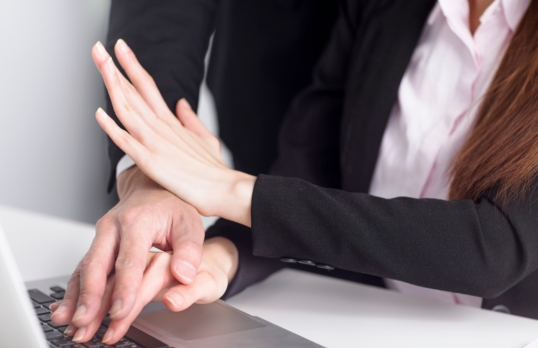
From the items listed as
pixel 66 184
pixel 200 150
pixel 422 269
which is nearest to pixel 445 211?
pixel 422 269

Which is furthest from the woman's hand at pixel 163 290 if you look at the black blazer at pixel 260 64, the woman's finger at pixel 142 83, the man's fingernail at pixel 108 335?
the black blazer at pixel 260 64

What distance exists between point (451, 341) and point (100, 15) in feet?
2.40

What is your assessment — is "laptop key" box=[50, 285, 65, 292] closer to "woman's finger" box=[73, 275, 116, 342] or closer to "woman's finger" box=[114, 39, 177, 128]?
"woman's finger" box=[73, 275, 116, 342]

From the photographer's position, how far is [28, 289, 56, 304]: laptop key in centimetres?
63

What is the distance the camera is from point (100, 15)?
949 mm

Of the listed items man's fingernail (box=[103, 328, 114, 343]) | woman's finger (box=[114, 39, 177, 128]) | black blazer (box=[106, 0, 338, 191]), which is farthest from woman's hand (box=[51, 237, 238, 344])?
black blazer (box=[106, 0, 338, 191])

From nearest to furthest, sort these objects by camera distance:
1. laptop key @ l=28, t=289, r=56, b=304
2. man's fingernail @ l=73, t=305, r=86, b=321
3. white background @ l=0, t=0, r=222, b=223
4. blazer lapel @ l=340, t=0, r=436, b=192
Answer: man's fingernail @ l=73, t=305, r=86, b=321, laptop key @ l=28, t=289, r=56, b=304, white background @ l=0, t=0, r=222, b=223, blazer lapel @ l=340, t=0, r=436, b=192

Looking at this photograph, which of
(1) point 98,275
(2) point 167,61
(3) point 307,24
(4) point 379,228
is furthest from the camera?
(3) point 307,24

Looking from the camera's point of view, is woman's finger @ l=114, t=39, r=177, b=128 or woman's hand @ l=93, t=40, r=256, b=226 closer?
woman's hand @ l=93, t=40, r=256, b=226

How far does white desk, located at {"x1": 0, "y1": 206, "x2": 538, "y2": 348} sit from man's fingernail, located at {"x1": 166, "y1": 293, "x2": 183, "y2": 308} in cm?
15

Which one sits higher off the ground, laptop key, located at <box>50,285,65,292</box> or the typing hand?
the typing hand

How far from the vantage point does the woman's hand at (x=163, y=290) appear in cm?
52

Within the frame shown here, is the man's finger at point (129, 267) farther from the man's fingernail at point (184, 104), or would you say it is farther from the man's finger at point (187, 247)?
the man's fingernail at point (184, 104)

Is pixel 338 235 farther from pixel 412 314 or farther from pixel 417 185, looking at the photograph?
pixel 417 185
